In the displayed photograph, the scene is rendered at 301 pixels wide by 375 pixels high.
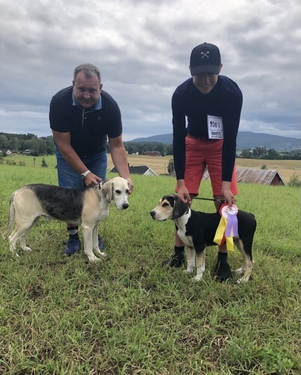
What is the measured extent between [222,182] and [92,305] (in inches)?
96.6

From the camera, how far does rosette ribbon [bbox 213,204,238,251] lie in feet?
13.2

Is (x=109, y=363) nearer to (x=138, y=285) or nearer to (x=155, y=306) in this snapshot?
(x=155, y=306)

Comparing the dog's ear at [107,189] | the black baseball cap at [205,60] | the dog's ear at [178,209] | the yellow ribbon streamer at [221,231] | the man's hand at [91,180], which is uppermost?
the black baseball cap at [205,60]

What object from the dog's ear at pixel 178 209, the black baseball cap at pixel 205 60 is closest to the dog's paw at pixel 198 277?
the dog's ear at pixel 178 209

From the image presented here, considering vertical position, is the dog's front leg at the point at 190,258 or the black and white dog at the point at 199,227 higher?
the black and white dog at the point at 199,227

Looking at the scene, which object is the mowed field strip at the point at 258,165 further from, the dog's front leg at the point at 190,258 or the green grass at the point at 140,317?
the green grass at the point at 140,317

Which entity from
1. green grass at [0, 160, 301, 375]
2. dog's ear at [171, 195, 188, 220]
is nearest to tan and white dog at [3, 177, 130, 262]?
green grass at [0, 160, 301, 375]

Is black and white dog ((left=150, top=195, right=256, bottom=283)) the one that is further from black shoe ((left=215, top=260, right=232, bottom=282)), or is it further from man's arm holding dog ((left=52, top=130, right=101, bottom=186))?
man's arm holding dog ((left=52, top=130, right=101, bottom=186))

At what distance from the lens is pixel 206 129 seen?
4410 millimetres

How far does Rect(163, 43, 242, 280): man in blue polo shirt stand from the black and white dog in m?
0.28

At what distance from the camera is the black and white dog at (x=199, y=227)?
414cm

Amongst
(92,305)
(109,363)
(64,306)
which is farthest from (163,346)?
(64,306)

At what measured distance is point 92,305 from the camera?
139 inches

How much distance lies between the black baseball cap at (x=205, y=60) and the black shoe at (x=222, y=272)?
9.07 feet
